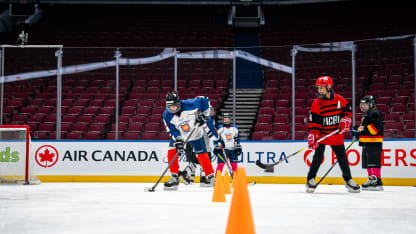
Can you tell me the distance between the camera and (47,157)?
8.61 metres

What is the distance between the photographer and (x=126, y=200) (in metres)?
4.74

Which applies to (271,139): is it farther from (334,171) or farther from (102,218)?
(102,218)

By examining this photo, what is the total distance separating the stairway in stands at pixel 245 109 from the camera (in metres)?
8.70

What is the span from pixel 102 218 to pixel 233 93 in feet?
18.4

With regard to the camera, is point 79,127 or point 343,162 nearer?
point 343,162

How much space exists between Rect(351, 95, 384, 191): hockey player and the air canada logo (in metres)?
4.93

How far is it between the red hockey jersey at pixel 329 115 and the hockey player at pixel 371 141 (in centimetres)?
68

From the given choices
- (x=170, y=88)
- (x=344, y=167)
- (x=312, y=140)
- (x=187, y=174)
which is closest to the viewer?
(x=312, y=140)

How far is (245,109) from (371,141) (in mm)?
2754

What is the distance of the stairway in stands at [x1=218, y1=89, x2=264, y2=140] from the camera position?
8.70 meters

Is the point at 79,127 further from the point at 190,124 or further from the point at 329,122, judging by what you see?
the point at 329,122

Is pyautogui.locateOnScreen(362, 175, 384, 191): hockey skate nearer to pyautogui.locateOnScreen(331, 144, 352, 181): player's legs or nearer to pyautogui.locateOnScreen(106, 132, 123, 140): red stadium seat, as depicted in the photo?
pyautogui.locateOnScreen(331, 144, 352, 181): player's legs

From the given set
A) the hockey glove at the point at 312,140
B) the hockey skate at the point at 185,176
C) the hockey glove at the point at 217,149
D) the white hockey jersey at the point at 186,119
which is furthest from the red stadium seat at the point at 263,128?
the hockey glove at the point at 312,140

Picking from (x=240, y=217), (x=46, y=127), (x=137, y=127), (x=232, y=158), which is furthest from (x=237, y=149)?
(x=240, y=217)
